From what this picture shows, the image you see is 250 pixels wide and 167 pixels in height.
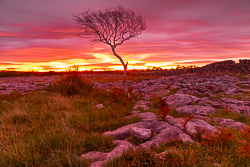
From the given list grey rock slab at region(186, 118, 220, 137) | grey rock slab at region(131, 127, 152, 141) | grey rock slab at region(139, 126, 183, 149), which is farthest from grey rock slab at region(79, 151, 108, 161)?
grey rock slab at region(186, 118, 220, 137)

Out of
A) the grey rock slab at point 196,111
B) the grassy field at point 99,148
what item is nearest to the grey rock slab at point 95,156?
the grassy field at point 99,148

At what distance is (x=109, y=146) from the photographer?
380 centimetres

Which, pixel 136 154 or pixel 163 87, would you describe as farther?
pixel 163 87

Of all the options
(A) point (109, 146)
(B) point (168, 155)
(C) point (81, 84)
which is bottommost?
(A) point (109, 146)

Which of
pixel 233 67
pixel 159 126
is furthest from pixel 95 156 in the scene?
pixel 233 67

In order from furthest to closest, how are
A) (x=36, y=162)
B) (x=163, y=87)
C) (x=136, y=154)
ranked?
(x=163, y=87) → (x=36, y=162) → (x=136, y=154)

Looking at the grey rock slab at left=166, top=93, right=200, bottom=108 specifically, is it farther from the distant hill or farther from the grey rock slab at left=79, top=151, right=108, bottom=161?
the distant hill

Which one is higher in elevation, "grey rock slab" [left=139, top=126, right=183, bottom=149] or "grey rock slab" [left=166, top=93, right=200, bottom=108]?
"grey rock slab" [left=166, top=93, right=200, bottom=108]

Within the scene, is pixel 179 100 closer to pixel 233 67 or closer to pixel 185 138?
Result: pixel 185 138

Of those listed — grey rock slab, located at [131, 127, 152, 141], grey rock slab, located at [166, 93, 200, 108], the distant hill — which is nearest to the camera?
grey rock slab, located at [131, 127, 152, 141]

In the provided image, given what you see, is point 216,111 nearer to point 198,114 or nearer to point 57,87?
point 198,114

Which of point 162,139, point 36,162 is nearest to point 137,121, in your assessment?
point 162,139

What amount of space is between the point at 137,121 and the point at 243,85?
10032 millimetres

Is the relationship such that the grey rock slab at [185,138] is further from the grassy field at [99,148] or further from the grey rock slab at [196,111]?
the grey rock slab at [196,111]
